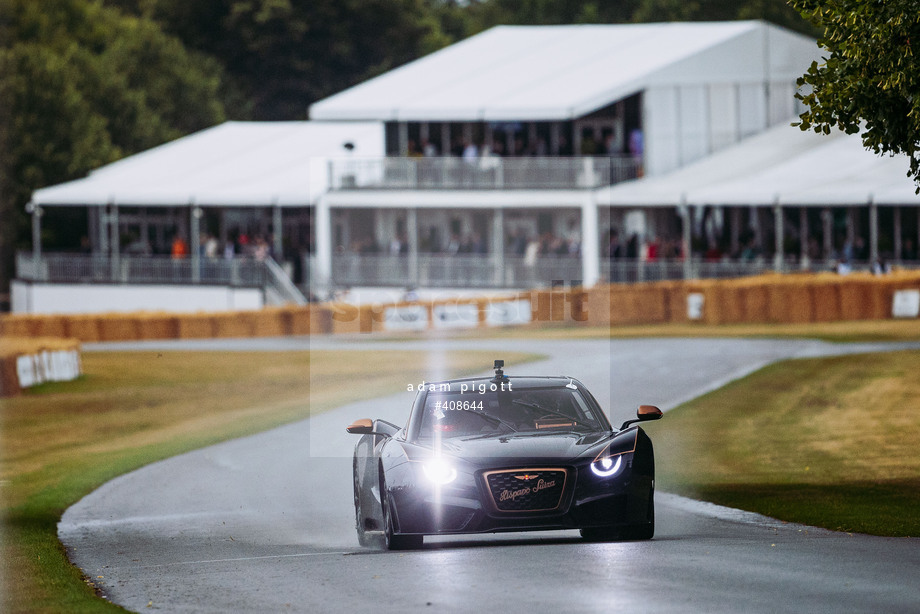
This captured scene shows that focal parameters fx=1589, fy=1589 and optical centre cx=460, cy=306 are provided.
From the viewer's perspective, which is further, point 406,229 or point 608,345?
point 406,229

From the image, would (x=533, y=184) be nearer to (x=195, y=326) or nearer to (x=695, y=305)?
(x=695, y=305)

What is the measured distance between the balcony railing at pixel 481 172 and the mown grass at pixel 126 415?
17.5 m

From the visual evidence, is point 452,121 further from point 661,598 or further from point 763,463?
point 661,598

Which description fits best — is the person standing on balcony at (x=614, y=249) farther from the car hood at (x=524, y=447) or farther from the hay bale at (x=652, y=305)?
the car hood at (x=524, y=447)

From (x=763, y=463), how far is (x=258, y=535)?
7.55 m

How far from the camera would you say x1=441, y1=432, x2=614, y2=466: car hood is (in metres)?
10.9

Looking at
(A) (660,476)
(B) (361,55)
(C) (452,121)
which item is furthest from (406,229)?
(A) (660,476)

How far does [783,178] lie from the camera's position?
4750cm

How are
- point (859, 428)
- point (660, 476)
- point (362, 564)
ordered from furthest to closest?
point (859, 428) → point (660, 476) → point (362, 564)

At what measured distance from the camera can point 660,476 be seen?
18219mm

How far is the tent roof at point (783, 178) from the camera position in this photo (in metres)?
43.8

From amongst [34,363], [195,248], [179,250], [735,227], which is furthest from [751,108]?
[34,363]

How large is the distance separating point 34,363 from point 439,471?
2229 cm

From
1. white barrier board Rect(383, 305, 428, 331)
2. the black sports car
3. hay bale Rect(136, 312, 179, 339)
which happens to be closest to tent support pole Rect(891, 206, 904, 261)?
white barrier board Rect(383, 305, 428, 331)
